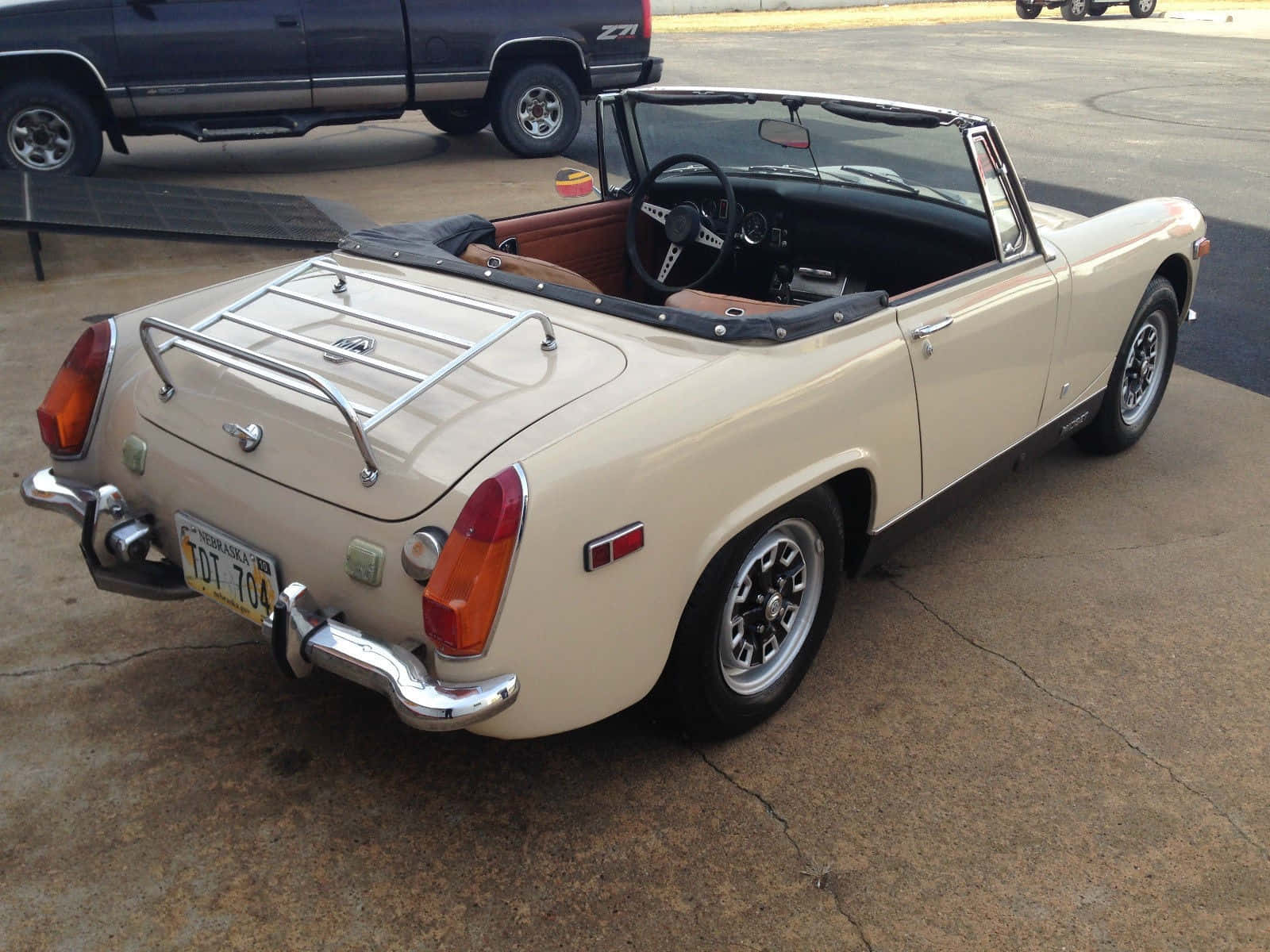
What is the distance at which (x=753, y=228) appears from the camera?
3.92 m

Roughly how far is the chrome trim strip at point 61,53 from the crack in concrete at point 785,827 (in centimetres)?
794

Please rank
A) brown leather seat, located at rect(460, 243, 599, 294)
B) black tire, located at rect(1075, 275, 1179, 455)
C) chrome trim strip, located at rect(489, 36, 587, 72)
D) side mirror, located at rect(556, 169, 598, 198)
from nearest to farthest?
1. brown leather seat, located at rect(460, 243, 599, 294)
2. side mirror, located at rect(556, 169, 598, 198)
3. black tire, located at rect(1075, 275, 1179, 455)
4. chrome trim strip, located at rect(489, 36, 587, 72)

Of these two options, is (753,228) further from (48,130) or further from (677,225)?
(48,130)

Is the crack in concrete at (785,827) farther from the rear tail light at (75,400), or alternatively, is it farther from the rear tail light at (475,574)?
the rear tail light at (75,400)

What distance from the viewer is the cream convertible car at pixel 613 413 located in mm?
2307

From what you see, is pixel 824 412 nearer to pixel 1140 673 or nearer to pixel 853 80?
pixel 1140 673

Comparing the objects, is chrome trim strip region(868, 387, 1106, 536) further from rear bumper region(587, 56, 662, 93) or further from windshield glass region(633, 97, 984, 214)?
rear bumper region(587, 56, 662, 93)

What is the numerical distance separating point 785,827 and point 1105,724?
1003 mm

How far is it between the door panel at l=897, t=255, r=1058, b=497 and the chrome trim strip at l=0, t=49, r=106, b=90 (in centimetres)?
762

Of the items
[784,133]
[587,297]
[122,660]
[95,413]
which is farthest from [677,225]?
[122,660]

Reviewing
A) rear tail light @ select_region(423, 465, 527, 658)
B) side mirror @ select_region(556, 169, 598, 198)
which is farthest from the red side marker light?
side mirror @ select_region(556, 169, 598, 198)

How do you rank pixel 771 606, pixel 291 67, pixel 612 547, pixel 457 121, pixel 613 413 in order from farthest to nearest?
pixel 457 121 → pixel 291 67 → pixel 771 606 → pixel 613 413 → pixel 612 547

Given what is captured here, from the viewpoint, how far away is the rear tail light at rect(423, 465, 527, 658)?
2.18m

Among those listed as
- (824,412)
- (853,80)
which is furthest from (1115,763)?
(853,80)
